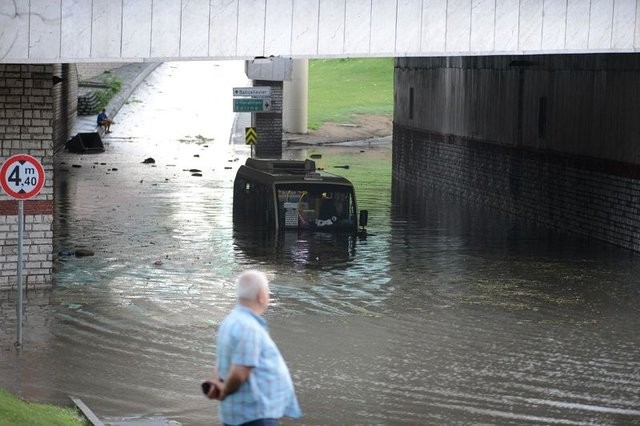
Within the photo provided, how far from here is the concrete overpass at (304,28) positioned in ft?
69.1

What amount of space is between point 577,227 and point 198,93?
178 ft

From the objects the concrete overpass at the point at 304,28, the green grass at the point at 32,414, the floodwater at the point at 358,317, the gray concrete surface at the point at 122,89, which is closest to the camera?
the green grass at the point at 32,414

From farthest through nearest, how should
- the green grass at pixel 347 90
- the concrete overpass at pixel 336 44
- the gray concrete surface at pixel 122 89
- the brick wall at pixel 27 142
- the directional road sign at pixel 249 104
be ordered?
the green grass at pixel 347 90, the gray concrete surface at pixel 122 89, the directional road sign at pixel 249 104, the brick wall at pixel 27 142, the concrete overpass at pixel 336 44

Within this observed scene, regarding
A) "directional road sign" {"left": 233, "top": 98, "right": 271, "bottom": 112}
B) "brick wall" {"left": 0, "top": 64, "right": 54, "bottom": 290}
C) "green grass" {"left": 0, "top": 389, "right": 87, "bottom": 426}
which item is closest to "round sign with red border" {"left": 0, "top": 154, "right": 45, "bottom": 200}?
"green grass" {"left": 0, "top": 389, "right": 87, "bottom": 426}

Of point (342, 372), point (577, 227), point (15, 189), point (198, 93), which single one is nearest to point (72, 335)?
point (15, 189)

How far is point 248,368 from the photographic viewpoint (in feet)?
27.1

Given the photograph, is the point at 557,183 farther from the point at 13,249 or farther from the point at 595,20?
the point at 13,249

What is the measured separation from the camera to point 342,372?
1673 cm

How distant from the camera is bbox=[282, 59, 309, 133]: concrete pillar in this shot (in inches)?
2827

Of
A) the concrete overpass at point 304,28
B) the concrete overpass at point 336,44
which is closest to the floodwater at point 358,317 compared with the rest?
the concrete overpass at point 336,44

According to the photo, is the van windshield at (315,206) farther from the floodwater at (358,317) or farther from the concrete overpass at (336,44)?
the concrete overpass at (336,44)

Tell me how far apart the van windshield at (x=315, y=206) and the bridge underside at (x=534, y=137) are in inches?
217

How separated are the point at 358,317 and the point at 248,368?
12818 mm

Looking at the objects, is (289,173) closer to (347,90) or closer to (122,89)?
(122,89)
